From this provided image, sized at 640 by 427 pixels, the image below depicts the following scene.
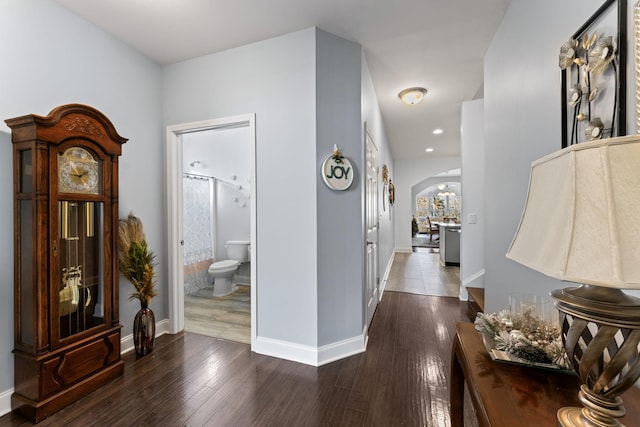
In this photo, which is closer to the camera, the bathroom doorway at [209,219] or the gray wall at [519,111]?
the gray wall at [519,111]

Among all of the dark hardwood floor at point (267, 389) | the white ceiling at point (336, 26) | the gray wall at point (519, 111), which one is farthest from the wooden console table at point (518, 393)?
the white ceiling at point (336, 26)

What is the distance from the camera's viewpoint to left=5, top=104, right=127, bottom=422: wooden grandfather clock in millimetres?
1653

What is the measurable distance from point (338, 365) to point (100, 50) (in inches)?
130

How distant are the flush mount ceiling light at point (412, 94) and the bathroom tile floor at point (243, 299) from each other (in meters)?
2.82

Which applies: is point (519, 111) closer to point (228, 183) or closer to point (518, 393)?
point (518, 393)

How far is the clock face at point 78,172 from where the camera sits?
5.91ft

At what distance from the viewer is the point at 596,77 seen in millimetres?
1042

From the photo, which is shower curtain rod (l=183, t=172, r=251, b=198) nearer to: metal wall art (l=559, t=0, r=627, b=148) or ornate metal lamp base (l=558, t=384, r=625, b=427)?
metal wall art (l=559, t=0, r=627, b=148)

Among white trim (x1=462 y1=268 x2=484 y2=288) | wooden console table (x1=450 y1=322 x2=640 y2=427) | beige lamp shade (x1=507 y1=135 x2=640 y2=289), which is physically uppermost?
beige lamp shade (x1=507 y1=135 x2=640 y2=289)

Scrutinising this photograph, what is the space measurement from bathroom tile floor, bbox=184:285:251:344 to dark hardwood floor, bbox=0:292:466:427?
0.56 feet

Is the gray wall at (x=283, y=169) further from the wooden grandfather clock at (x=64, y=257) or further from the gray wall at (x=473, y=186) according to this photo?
the gray wall at (x=473, y=186)

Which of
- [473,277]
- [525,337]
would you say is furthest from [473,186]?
[525,337]

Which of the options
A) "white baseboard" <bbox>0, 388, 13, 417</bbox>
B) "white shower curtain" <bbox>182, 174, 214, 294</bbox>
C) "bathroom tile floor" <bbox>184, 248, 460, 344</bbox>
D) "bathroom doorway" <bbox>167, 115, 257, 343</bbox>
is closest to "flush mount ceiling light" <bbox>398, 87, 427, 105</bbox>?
"bathroom doorway" <bbox>167, 115, 257, 343</bbox>

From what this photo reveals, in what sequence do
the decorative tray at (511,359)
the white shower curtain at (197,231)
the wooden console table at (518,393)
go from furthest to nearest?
the white shower curtain at (197,231) < the decorative tray at (511,359) < the wooden console table at (518,393)
